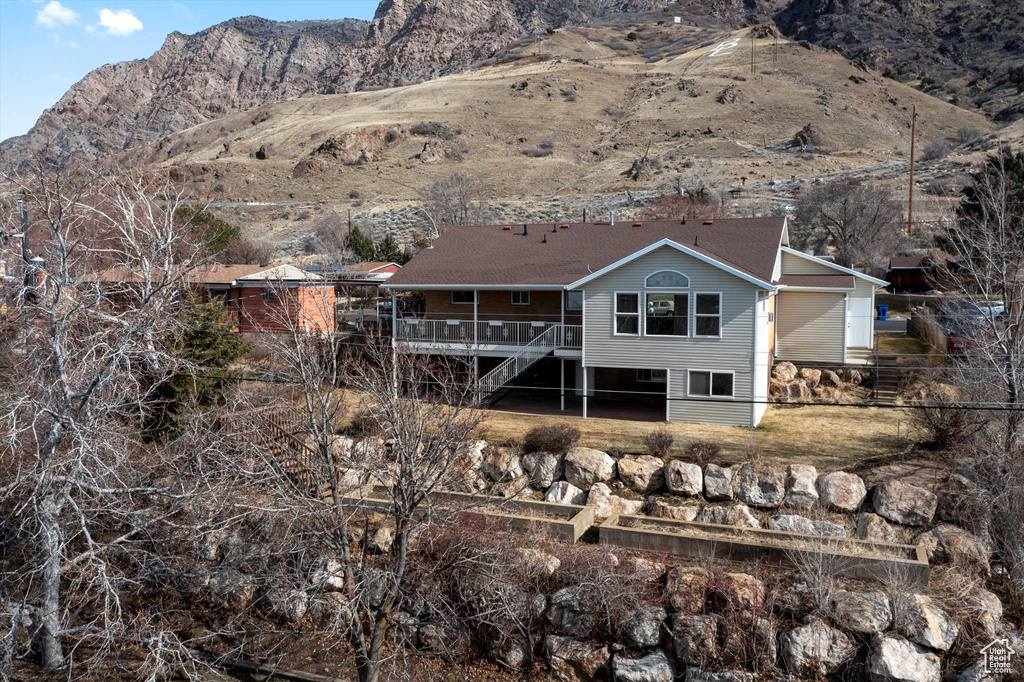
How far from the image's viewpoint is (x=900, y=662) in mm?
13656

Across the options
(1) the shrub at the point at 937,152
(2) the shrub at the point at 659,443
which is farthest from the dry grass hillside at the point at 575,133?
(2) the shrub at the point at 659,443

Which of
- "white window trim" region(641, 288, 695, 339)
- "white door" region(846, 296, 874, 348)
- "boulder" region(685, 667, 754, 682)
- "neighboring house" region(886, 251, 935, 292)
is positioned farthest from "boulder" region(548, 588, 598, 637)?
"neighboring house" region(886, 251, 935, 292)

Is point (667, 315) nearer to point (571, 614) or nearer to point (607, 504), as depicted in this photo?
point (607, 504)

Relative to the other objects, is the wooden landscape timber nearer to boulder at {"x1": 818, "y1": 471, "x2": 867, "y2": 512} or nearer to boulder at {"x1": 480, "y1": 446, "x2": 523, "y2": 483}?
boulder at {"x1": 818, "y1": 471, "x2": 867, "y2": 512}

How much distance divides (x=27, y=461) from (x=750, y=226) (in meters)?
23.3

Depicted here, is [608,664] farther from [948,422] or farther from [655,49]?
[655,49]

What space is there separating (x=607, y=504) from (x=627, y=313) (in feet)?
21.7

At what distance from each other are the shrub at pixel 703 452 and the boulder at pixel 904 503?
3921 millimetres

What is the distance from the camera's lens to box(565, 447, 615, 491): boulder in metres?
20.1

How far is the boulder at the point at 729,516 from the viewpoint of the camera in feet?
59.1

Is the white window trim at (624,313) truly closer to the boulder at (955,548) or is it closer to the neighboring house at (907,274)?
the boulder at (955,548)

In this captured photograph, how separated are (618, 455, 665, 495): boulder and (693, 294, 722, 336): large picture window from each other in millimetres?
4761

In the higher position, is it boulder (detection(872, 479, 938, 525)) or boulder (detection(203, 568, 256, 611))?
boulder (detection(872, 479, 938, 525))

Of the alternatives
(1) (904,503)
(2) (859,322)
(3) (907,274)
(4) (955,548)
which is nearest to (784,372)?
(2) (859,322)
